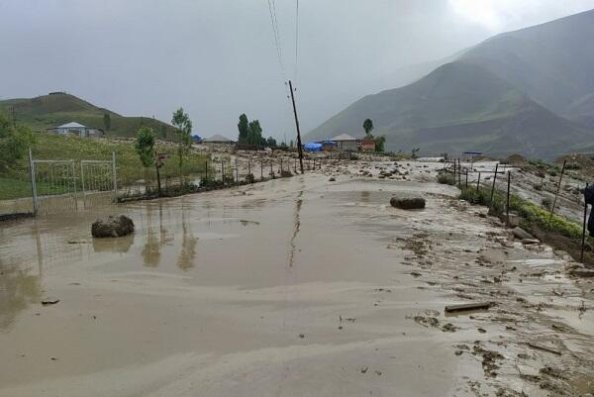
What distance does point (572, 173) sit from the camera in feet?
149

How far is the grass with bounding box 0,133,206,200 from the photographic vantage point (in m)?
23.4

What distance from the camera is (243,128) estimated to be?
7175 cm

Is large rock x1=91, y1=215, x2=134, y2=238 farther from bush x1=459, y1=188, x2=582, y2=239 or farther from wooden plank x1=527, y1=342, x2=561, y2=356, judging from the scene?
bush x1=459, y1=188, x2=582, y2=239

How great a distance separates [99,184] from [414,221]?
14871 mm

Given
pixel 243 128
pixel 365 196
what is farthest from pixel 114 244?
pixel 243 128

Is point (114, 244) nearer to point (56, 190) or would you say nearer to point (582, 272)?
point (582, 272)

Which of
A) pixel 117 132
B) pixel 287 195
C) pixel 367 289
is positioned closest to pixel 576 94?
pixel 117 132

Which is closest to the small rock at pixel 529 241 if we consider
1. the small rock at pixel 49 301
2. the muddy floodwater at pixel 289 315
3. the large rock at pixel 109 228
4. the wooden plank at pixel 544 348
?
the muddy floodwater at pixel 289 315

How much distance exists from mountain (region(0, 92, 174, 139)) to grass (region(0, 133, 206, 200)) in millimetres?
44145

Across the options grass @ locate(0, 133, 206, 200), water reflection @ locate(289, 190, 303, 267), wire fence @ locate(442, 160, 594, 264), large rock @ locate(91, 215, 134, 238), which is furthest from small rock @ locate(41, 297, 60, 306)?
grass @ locate(0, 133, 206, 200)

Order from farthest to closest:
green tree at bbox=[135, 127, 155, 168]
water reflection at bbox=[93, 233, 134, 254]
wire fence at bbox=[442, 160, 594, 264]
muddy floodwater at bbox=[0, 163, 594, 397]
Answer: green tree at bbox=[135, 127, 155, 168]
wire fence at bbox=[442, 160, 594, 264]
water reflection at bbox=[93, 233, 134, 254]
muddy floodwater at bbox=[0, 163, 594, 397]

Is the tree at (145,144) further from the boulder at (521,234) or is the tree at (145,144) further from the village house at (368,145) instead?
the village house at (368,145)

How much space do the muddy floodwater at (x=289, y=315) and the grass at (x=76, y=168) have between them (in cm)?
1125

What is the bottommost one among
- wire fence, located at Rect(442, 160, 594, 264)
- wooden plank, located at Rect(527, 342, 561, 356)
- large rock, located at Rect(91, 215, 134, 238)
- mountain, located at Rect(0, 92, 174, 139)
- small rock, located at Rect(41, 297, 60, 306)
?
wire fence, located at Rect(442, 160, 594, 264)
